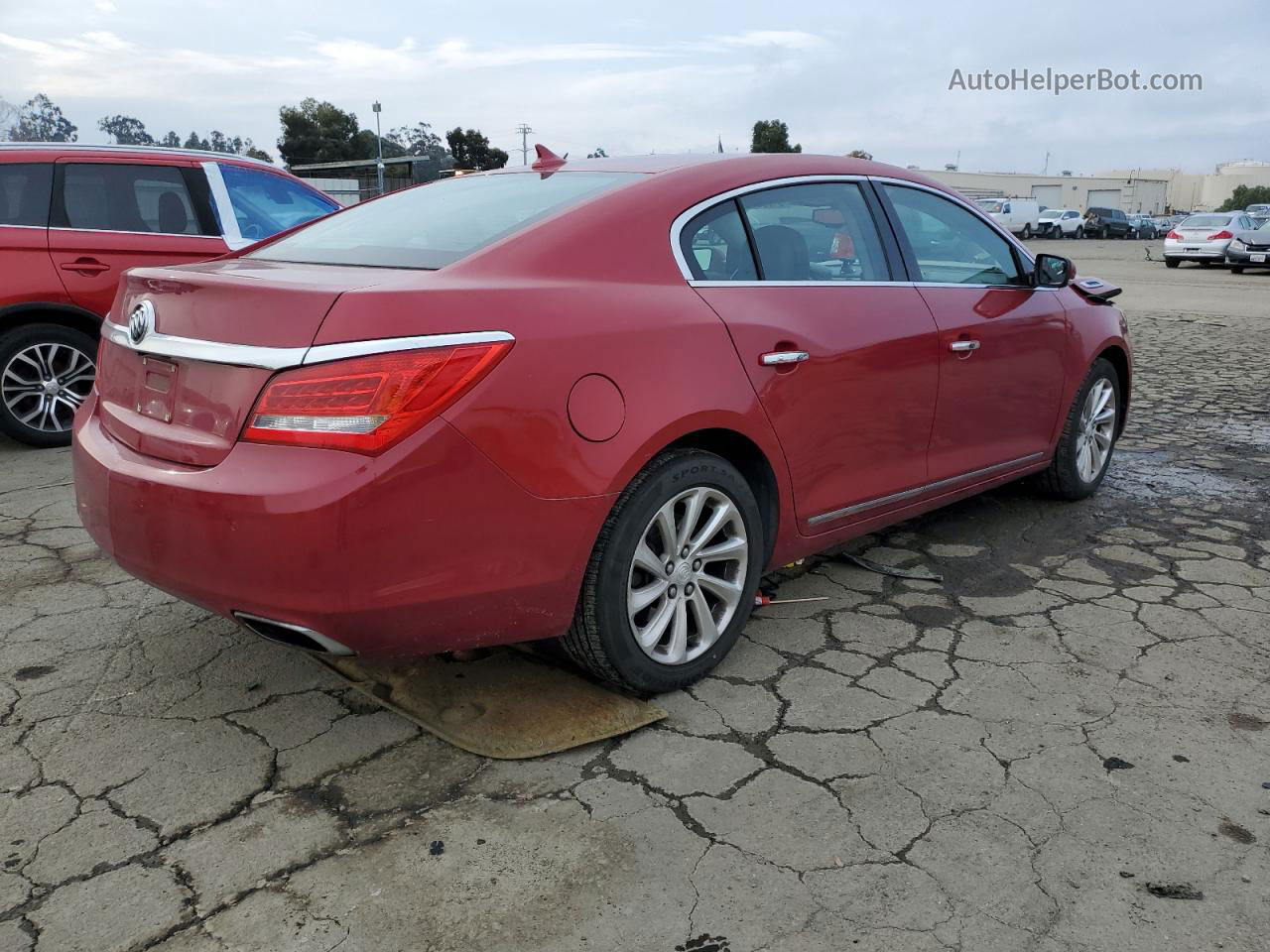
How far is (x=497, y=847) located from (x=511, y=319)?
4.01 ft

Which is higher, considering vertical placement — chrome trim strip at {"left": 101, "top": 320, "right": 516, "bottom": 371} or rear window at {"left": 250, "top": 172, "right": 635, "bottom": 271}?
rear window at {"left": 250, "top": 172, "right": 635, "bottom": 271}

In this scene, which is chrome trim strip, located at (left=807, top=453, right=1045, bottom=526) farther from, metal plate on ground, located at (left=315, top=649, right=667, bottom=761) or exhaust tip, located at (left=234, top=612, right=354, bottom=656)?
exhaust tip, located at (left=234, top=612, right=354, bottom=656)

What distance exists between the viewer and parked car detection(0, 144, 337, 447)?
19.6 feet

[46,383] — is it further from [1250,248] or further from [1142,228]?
[1142,228]

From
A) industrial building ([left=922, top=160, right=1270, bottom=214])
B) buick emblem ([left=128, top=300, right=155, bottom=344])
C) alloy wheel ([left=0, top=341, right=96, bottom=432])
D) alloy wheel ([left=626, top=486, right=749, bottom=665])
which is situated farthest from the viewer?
industrial building ([left=922, top=160, right=1270, bottom=214])

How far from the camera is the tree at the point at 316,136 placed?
81.2 metres

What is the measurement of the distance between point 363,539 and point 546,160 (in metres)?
2.05

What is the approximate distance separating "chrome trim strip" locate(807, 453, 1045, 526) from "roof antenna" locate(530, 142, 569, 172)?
151cm

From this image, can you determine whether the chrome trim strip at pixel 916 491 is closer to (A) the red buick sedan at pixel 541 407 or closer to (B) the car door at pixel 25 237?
(A) the red buick sedan at pixel 541 407

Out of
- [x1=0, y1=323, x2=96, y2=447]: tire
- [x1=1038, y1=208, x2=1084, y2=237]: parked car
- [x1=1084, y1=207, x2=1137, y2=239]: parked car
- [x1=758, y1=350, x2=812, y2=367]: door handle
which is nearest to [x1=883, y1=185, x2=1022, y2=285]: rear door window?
[x1=758, y1=350, x2=812, y2=367]: door handle

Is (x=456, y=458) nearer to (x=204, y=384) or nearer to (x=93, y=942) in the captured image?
(x=204, y=384)

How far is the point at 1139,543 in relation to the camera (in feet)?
15.0

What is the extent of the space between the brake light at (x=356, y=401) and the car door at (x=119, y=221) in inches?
172

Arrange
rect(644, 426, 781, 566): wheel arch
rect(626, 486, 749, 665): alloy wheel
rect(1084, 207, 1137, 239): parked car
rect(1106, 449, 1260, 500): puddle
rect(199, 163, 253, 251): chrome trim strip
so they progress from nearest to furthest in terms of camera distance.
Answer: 1. rect(626, 486, 749, 665): alloy wheel
2. rect(644, 426, 781, 566): wheel arch
3. rect(1106, 449, 1260, 500): puddle
4. rect(199, 163, 253, 251): chrome trim strip
5. rect(1084, 207, 1137, 239): parked car
